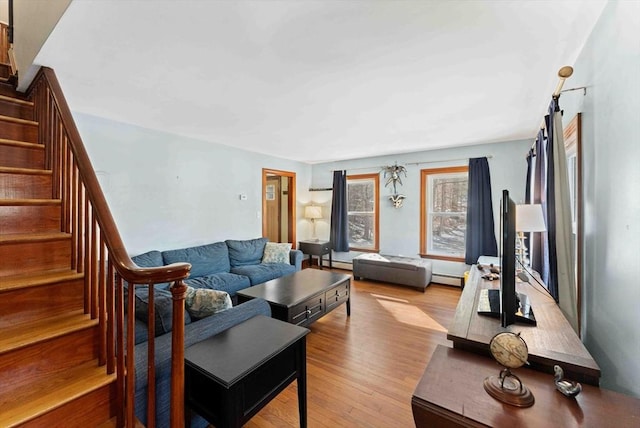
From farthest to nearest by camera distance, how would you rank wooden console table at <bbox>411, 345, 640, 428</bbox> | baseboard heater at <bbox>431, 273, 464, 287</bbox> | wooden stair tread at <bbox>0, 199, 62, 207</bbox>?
baseboard heater at <bbox>431, 273, 464, 287</bbox> < wooden stair tread at <bbox>0, 199, 62, 207</bbox> < wooden console table at <bbox>411, 345, 640, 428</bbox>

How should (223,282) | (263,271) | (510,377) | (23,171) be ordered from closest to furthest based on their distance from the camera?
1. (510,377)
2. (23,171)
3. (223,282)
4. (263,271)

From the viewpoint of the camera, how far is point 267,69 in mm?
1991

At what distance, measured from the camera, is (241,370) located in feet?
4.30

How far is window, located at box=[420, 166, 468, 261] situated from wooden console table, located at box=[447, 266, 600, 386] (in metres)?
2.95

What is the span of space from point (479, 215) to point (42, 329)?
4977mm

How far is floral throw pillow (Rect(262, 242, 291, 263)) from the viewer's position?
14.7 ft

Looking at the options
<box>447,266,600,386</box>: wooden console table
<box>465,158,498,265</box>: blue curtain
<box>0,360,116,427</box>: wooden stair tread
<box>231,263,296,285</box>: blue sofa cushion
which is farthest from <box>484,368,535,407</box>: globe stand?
<box>465,158,498,265</box>: blue curtain

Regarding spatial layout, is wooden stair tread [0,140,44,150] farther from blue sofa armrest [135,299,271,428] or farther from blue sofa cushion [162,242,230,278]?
blue sofa cushion [162,242,230,278]

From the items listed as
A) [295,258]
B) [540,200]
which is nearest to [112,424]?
[295,258]

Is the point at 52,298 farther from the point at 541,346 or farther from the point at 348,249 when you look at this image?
the point at 348,249

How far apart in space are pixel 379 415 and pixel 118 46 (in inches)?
117

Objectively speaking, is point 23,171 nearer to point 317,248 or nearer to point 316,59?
point 316,59

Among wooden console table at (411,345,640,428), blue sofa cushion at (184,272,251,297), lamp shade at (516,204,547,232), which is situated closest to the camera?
wooden console table at (411,345,640,428)

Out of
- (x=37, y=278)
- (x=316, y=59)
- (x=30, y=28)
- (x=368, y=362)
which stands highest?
(x=30, y=28)
